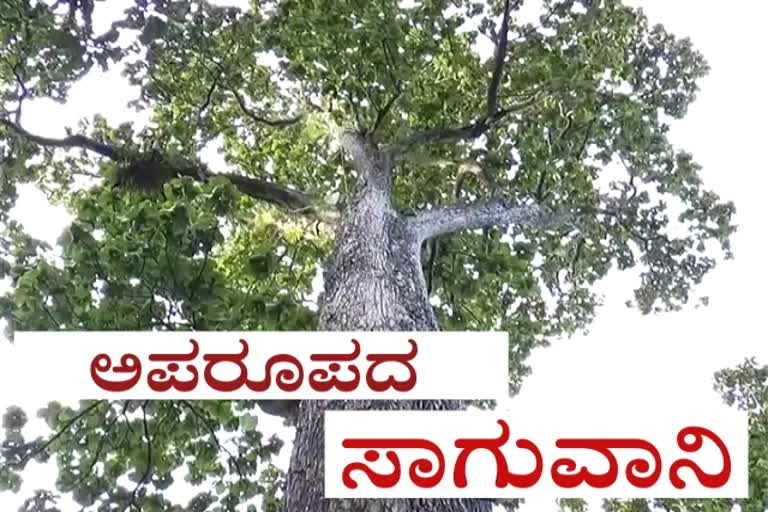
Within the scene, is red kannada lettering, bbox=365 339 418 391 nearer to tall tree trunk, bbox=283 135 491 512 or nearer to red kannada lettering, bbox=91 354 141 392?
tall tree trunk, bbox=283 135 491 512

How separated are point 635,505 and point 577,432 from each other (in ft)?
19.7

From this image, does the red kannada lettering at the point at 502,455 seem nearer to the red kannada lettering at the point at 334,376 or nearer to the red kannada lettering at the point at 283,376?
the red kannada lettering at the point at 334,376

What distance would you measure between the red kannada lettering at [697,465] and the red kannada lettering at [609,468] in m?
0.10

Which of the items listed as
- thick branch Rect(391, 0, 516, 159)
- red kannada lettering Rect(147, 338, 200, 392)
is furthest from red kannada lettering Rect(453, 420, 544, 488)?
Answer: thick branch Rect(391, 0, 516, 159)

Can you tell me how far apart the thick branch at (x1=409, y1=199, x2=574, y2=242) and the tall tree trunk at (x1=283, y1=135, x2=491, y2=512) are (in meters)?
0.40

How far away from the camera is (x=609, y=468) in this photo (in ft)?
14.4

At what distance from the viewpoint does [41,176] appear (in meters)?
9.41

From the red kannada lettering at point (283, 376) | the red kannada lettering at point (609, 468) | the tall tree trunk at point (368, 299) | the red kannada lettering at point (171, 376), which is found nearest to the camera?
the tall tree trunk at point (368, 299)

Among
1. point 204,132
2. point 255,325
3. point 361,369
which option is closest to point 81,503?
point 255,325

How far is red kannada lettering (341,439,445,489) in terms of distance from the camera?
12.6ft

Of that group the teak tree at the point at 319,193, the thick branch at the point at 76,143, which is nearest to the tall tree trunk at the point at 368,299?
the teak tree at the point at 319,193

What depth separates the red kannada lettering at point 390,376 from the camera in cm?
450

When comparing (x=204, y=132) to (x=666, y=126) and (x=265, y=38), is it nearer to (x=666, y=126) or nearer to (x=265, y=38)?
(x=265, y=38)

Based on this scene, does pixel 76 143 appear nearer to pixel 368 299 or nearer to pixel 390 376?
pixel 368 299
